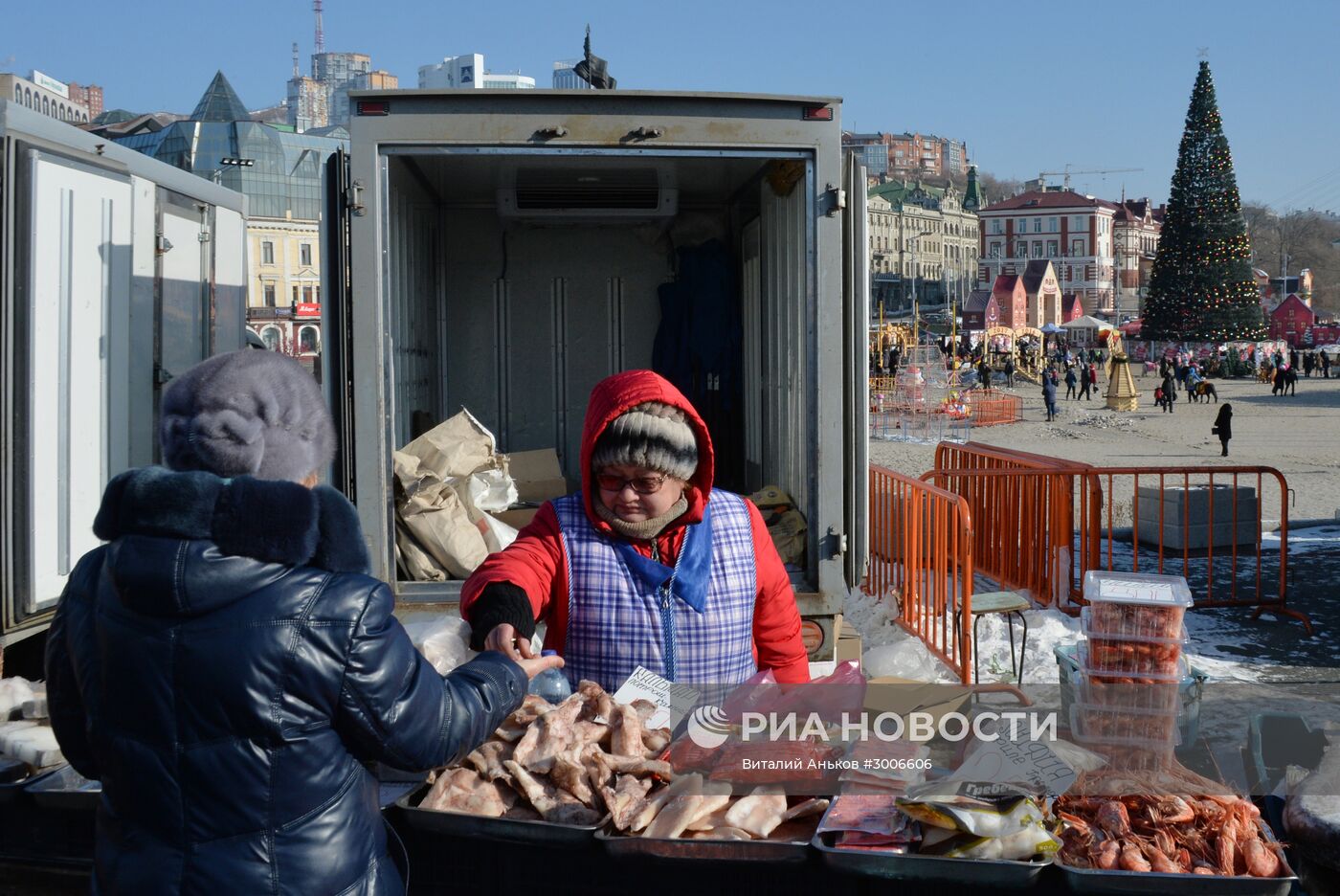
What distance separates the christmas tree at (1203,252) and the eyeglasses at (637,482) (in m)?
54.1

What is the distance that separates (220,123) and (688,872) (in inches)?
3265

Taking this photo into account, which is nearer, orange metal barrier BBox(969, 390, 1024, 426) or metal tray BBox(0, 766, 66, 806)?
metal tray BBox(0, 766, 66, 806)

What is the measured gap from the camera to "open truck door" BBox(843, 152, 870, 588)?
558 cm

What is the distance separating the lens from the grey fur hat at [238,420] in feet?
6.96

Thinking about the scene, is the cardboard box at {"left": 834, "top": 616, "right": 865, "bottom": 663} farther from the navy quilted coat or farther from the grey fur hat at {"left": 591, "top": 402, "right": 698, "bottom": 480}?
the navy quilted coat

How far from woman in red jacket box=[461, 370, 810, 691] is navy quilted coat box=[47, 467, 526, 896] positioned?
1.10 meters

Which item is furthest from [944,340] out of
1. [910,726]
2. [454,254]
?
[910,726]

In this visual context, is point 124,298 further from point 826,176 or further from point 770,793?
point 770,793

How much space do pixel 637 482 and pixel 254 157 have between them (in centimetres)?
7906

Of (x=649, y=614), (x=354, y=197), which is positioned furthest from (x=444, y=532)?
(x=649, y=614)

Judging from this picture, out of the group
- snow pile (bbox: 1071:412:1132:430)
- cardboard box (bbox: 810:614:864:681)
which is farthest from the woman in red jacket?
snow pile (bbox: 1071:412:1132:430)

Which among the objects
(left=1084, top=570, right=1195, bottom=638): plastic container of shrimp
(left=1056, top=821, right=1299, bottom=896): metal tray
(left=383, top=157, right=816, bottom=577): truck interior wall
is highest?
(left=383, top=157, right=816, bottom=577): truck interior wall

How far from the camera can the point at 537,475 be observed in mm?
8289

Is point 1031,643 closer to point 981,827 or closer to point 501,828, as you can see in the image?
point 981,827
